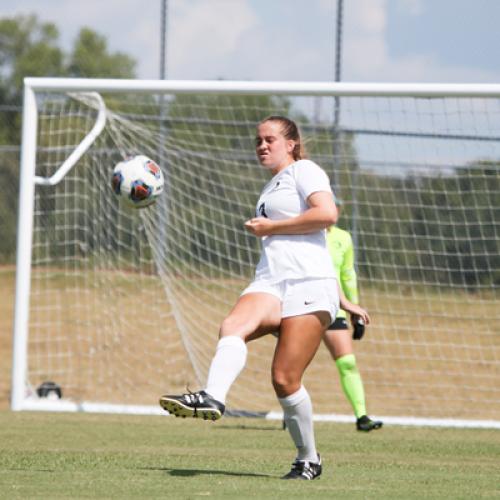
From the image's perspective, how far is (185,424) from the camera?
896 cm

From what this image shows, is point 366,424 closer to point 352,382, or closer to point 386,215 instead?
point 352,382

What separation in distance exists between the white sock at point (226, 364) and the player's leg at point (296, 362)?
0.21 meters

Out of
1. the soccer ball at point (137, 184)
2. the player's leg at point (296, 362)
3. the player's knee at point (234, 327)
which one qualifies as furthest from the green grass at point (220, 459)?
the soccer ball at point (137, 184)

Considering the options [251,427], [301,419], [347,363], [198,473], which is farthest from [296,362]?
[251,427]

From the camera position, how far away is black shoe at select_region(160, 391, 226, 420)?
16.5 ft

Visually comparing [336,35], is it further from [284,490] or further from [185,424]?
[284,490]

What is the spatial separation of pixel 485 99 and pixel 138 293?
4.98 meters

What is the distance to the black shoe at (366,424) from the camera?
8.38 metres

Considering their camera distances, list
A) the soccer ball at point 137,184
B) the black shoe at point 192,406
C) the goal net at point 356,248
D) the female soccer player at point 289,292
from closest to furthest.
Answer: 1. the black shoe at point 192,406
2. the female soccer player at point 289,292
3. the soccer ball at point 137,184
4. the goal net at point 356,248

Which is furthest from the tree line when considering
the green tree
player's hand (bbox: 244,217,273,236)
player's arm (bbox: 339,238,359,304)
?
the green tree

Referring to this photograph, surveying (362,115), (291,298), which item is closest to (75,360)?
(362,115)

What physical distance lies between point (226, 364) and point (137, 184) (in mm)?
2061

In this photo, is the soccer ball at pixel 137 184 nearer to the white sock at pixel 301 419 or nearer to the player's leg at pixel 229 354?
the player's leg at pixel 229 354

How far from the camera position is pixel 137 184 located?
7.05 metres
